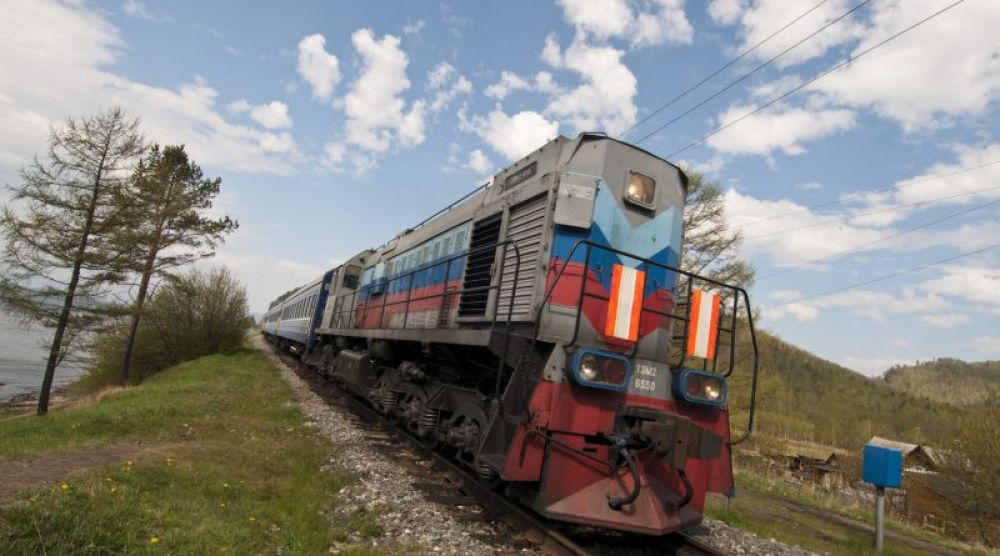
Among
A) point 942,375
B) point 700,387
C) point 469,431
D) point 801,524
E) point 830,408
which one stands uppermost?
point 942,375

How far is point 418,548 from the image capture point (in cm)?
430

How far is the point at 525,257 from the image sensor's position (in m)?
5.84

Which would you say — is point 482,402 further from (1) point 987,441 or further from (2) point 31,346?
(2) point 31,346

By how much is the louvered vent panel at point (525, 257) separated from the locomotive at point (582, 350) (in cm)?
2

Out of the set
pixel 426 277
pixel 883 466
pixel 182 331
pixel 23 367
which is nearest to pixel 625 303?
pixel 426 277

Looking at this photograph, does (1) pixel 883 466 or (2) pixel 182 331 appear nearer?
(1) pixel 883 466

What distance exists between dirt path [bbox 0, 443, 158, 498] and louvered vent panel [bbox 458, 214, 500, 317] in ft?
12.8

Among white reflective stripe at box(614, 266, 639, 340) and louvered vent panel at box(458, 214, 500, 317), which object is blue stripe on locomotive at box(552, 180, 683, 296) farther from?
louvered vent panel at box(458, 214, 500, 317)

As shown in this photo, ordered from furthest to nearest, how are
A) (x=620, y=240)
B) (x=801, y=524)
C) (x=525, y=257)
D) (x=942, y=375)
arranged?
(x=942, y=375)
(x=801, y=524)
(x=525, y=257)
(x=620, y=240)

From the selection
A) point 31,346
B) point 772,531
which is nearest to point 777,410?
point 772,531

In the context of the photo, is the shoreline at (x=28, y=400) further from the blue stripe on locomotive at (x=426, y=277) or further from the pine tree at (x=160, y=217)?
the blue stripe on locomotive at (x=426, y=277)

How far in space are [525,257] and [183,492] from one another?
3.80 metres

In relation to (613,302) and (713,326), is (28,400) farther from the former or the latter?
(713,326)

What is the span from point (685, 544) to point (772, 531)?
2.37 meters
